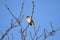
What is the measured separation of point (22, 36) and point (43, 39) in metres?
0.57

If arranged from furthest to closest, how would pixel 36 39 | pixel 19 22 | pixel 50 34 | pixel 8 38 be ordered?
1. pixel 8 38
2. pixel 36 39
3. pixel 50 34
4. pixel 19 22

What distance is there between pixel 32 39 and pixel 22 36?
543 millimetres

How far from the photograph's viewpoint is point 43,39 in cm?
281

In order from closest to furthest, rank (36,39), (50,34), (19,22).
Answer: (19,22), (50,34), (36,39)

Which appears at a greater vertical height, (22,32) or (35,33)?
(22,32)

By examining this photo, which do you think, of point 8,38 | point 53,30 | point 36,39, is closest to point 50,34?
point 53,30

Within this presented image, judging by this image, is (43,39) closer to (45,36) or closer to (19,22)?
(45,36)

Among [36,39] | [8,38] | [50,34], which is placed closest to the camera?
[50,34]

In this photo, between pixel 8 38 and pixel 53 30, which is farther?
pixel 8 38

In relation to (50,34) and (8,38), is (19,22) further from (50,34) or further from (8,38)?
(8,38)

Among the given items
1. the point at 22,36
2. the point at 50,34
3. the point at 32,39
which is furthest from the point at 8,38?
the point at 50,34

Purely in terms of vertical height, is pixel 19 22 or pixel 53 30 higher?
pixel 19 22

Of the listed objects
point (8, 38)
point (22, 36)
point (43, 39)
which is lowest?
point (8, 38)

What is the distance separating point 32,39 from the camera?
9.84 ft
